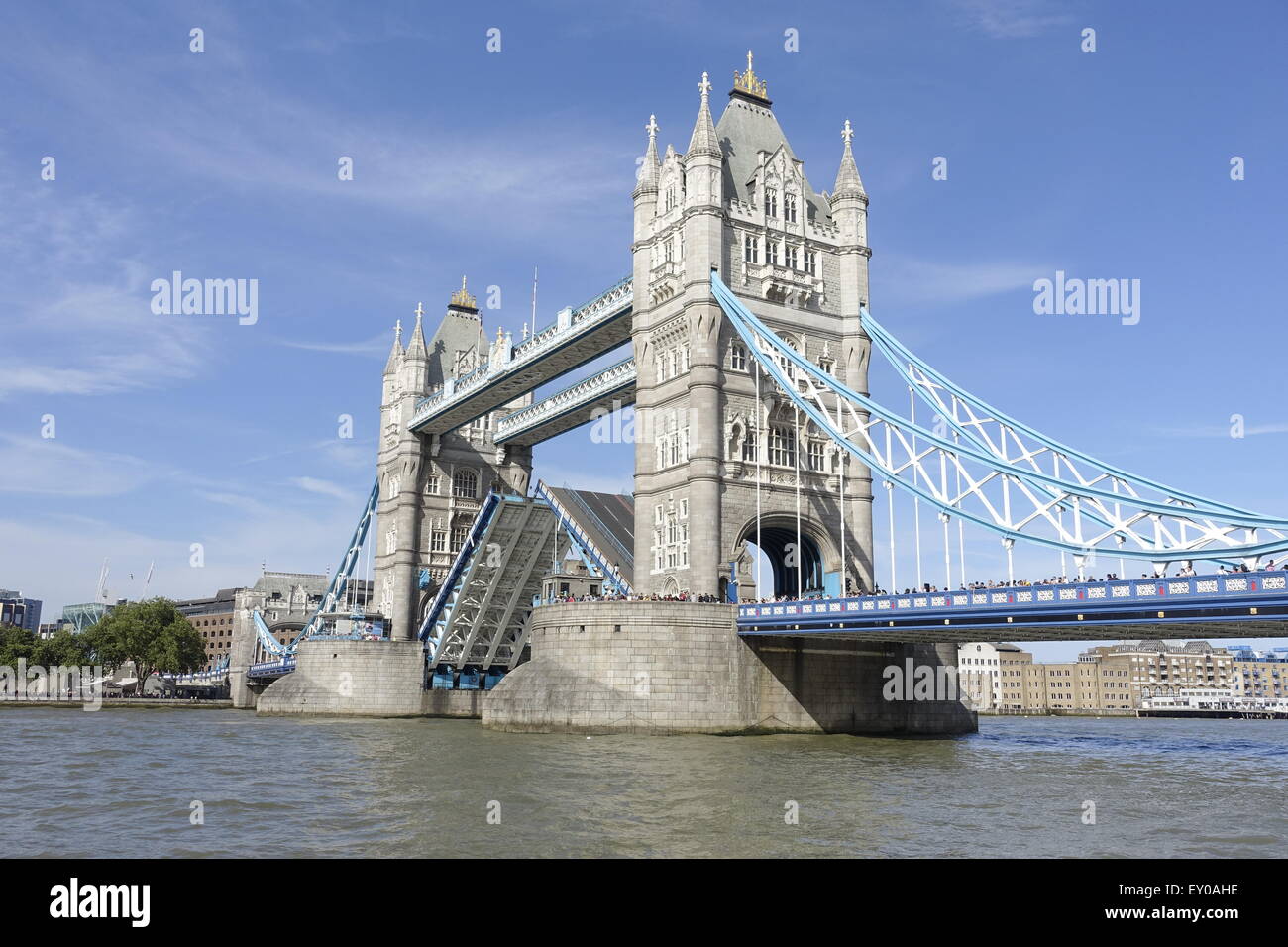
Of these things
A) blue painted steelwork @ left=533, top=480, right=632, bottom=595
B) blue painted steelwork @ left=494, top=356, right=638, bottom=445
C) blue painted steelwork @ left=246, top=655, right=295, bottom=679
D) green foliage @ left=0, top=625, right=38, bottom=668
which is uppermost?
blue painted steelwork @ left=494, top=356, right=638, bottom=445

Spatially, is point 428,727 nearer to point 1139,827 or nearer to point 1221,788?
point 1221,788

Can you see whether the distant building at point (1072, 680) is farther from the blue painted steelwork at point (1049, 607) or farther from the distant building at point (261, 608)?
the blue painted steelwork at point (1049, 607)

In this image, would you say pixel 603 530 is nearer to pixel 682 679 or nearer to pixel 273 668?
pixel 682 679

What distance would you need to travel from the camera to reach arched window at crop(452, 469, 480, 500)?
8644 cm

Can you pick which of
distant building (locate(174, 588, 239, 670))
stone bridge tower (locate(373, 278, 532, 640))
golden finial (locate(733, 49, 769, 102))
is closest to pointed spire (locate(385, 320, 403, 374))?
stone bridge tower (locate(373, 278, 532, 640))

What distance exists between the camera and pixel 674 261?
176ft

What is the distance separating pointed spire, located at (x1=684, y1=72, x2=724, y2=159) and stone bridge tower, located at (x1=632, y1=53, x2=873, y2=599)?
94 millimetres

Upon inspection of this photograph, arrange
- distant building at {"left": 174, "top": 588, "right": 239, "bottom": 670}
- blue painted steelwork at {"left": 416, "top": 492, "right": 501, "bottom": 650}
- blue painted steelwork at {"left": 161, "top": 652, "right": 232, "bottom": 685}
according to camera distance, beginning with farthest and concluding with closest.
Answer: distant building at {"left": 174, "top": 588, "right": 239, "bottom": 670} → blue painted steelwork at {"left": 161, "top": 652, "right": 232, "bottom": 685} → blue painted steelwork at {"left": 416, "top": 492, "right": 501, "bottom": 650}

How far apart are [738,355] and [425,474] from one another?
127 ft

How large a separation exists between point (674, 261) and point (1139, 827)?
38212 millimetres

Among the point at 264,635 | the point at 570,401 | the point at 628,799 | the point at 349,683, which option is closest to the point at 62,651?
the point at 264,635

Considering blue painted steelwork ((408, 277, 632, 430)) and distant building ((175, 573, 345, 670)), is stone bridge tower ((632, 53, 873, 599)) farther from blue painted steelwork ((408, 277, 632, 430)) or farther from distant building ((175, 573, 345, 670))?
distant building ((175, 573, 345, 670))

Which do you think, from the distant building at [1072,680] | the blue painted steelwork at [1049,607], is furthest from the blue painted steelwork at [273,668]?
the distant building at [1072,680]
